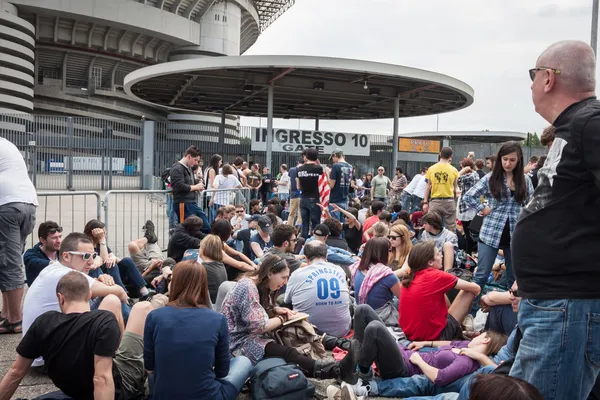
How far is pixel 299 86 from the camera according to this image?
25.9 metres

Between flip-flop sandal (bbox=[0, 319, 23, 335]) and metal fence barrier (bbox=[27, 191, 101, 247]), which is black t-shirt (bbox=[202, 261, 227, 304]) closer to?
flip-flop sandal (bbox=[0, 319, 23, 335])

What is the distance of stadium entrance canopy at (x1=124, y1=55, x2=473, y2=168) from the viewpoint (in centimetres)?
2095

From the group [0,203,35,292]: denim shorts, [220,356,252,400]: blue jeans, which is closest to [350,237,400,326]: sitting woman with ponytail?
[220,356,252,400]: blue jeans

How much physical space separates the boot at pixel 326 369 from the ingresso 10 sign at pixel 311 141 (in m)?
22.3

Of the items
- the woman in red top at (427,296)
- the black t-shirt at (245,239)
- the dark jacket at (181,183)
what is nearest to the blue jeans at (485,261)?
the woman in red top at (427,296)

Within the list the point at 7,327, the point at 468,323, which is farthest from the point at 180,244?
the point at 468,323

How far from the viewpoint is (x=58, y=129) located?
91.3 ft

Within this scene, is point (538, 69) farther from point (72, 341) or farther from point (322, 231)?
point (322, 231)

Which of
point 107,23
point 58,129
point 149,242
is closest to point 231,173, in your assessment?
point 149,242

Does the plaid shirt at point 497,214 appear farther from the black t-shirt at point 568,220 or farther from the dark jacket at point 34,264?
the dark jacket at point 34,264

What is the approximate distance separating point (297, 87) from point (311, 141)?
326cm

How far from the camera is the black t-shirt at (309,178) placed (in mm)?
11125

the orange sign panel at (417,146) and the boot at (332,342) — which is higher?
the orange sign panel at (417,146)

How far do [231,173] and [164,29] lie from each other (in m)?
38.9
